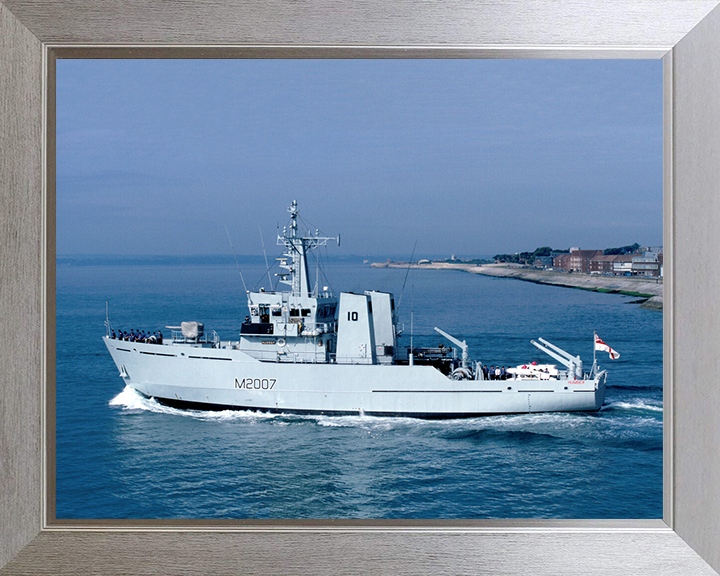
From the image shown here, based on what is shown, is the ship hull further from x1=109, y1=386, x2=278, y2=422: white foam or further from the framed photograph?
the framed photograph

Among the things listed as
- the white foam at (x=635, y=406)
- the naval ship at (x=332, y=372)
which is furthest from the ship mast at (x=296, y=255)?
the white foam at (x=635, y=406)

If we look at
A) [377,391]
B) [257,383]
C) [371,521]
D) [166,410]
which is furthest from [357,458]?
[371,521]

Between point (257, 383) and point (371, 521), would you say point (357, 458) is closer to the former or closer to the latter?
point (257, 383)

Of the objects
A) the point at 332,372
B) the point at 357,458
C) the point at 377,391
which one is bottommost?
the point at 357,458

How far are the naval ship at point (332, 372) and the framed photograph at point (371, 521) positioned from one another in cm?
597

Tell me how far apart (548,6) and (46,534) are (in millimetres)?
2699

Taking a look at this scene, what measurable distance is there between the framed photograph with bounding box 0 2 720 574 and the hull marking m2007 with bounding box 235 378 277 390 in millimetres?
6306

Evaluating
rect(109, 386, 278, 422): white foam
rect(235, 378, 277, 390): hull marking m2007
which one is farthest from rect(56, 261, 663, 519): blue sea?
rect(235, 378, 277, 390): hull marking m2007

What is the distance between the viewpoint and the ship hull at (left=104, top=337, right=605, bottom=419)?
8.61 metres

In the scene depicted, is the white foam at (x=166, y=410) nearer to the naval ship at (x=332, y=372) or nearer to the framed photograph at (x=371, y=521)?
the naval ship at (x=332, y=372)

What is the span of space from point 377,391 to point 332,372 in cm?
64

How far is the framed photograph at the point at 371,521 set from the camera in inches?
96.2

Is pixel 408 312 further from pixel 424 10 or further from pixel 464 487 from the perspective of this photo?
pixel 424 10

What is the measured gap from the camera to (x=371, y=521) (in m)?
2.47
